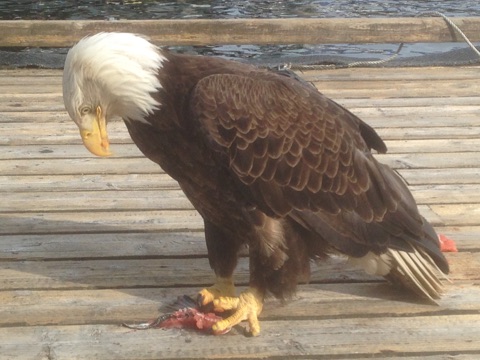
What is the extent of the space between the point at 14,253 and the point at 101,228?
0.44 m

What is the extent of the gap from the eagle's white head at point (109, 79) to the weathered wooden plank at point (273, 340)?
0.78m

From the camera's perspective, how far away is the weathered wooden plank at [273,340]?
9.59 feet

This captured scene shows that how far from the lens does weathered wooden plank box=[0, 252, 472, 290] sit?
343cm

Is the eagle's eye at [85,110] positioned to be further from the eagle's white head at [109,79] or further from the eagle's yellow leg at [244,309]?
the eagle's yellow leg at [244,309]

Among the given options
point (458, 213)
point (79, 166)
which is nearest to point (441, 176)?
point (458, 213)

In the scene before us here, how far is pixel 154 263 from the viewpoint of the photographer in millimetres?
3615

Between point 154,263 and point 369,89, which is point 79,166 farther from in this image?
point 369,89

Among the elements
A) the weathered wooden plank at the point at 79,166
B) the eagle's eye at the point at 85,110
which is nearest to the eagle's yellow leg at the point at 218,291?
the eagle's eye at the point at 85,110

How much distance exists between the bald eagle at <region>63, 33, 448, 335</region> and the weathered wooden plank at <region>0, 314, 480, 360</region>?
121 millimetres

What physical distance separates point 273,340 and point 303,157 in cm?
69

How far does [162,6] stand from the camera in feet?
43.5

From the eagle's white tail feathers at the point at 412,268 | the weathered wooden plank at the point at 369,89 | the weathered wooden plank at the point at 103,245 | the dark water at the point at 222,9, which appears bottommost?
the dark water at the point at 222,9

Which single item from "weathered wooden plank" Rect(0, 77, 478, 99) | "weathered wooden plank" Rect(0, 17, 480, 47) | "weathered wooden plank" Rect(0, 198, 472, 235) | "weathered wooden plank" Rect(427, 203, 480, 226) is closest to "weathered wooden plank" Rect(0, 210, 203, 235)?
"weathered wooden plank" Rect(0, 198, 472, 235)

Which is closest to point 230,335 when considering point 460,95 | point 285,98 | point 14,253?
point 285,98
